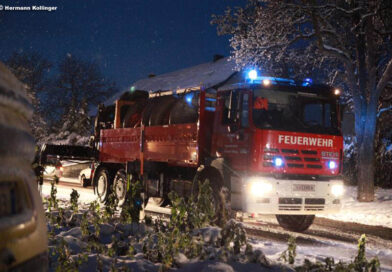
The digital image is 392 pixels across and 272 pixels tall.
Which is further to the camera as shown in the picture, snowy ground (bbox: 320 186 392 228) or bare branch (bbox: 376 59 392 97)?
bare branch (bbox: 376 59 392 97)

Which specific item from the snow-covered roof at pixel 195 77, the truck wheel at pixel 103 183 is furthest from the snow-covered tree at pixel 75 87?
the truck wheel at pixel 103 183

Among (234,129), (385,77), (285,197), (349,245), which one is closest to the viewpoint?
(349,245)

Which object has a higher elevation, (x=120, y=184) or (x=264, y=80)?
(x=264, y=80)

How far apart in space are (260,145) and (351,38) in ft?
31.5

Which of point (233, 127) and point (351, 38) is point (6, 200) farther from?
point (351, 38)

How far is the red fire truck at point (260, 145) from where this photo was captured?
940 centimetres

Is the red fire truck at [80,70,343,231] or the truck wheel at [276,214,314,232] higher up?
the red fire truck at [80,70,343,231]

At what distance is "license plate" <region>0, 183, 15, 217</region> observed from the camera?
1554 millimetres

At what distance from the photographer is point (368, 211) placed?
13500mm

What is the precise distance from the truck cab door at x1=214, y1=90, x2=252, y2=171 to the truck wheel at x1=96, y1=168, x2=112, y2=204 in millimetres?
5552

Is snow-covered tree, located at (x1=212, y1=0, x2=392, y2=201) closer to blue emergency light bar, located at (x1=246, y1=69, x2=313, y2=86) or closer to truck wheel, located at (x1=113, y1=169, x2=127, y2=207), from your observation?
blue emergency light bar, located at (x1=246, y1=69, x2=313, y2=86)

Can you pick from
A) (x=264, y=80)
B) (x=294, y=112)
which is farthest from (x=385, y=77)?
(x=264, y=80)

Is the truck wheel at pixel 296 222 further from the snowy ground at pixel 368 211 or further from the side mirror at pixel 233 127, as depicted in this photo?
the side mirror at pixel 233 127

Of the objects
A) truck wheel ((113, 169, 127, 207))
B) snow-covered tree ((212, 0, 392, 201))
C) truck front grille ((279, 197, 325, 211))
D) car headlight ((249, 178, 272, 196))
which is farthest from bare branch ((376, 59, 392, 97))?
truck wheel ((113, 169, 127, 207))
